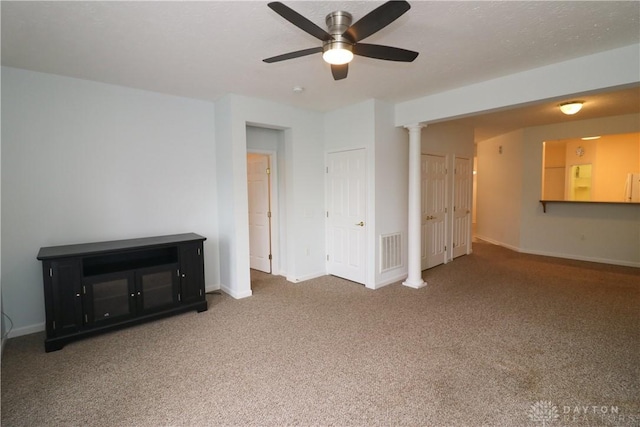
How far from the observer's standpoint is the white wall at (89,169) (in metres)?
2.98

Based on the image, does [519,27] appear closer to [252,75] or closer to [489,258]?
[252,75]

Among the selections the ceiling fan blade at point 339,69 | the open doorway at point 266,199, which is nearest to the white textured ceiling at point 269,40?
the ceiling fan blade at point 339,69

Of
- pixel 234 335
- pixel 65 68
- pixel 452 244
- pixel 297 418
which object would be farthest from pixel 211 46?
pixel 452 244

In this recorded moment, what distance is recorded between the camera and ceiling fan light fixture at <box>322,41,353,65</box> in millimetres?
2021

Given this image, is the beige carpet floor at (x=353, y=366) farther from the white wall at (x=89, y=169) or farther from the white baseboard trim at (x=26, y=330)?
the white wall at (x=89, y=169)

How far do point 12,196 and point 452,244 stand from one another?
6.30m

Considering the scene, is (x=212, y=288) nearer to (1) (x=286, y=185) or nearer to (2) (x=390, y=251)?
(1) (x=286, y=185)

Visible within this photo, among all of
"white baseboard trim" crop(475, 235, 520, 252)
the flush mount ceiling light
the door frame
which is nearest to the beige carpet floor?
the door frame

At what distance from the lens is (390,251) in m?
4.48

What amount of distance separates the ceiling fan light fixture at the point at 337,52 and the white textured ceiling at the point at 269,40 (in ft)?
0.77

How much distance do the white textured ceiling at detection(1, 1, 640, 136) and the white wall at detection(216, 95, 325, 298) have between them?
56 cm

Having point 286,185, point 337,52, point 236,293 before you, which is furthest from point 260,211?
point 337,52

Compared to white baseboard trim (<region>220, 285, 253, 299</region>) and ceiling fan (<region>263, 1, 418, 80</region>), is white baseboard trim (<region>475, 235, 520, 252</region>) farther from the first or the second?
ceiling fan (<region>263, 1, 418, 80</region>)

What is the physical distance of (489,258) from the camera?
19.6 ft
